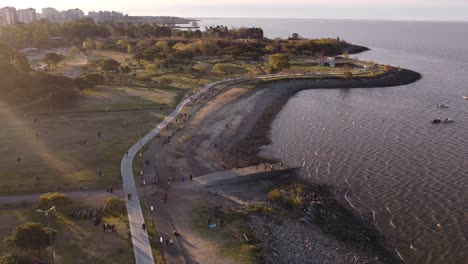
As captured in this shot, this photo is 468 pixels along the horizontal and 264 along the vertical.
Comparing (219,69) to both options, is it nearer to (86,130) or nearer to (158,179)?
(86,130)

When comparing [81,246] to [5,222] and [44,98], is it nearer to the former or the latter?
[5,222]

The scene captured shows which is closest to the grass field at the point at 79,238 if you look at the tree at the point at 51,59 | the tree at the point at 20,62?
the tree at the point at 20,62

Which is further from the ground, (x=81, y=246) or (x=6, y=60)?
(x=6, y=60)

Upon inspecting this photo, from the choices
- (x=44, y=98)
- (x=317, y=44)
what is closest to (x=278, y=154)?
(x=44, y=98)

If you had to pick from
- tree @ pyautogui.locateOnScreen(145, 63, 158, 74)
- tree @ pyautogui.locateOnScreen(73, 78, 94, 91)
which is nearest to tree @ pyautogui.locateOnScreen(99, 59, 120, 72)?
tree @ pyautogui.locateOnScreen(145, 63, 158, 74)

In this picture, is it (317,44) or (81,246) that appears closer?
(81,246)

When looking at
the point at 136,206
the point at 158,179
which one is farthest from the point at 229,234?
the point at 158,179

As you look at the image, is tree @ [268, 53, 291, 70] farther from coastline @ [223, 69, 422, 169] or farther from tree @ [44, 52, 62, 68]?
tree @ [44, 52, 62, 68]

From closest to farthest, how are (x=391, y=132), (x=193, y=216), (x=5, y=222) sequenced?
(x=5, y=222)
(x=193, y=216)
(x=391, y=132)
